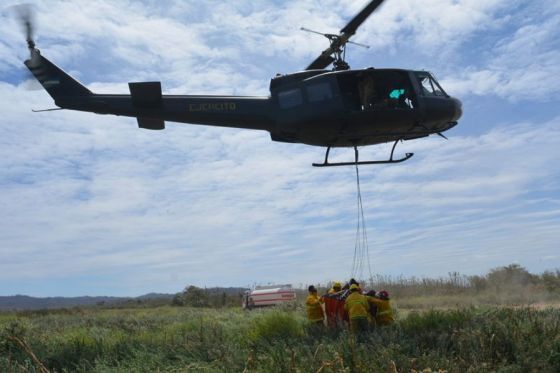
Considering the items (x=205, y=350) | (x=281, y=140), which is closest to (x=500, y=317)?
(x=205, y=350)

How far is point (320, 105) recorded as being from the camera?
13.5 meters

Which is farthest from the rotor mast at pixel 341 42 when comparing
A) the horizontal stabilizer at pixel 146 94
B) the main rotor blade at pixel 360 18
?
the horizontal stabilizer at pixel 146 94

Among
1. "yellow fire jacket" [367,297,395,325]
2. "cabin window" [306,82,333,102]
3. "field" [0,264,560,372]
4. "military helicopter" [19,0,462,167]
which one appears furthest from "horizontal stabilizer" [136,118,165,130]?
"yellow fire jacket" [367,297,395,325]

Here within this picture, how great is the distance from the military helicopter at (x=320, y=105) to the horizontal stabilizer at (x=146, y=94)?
26 millimetres

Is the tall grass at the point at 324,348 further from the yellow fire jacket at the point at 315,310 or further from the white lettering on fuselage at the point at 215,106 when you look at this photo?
the white lettering on fuselage at the point at 215,106

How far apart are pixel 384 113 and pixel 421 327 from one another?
18.7ft

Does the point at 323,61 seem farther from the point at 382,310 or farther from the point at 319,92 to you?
the point at 382,310

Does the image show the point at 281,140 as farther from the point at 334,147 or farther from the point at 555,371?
the point at 555,371

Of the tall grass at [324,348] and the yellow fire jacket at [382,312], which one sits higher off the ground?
the yellow fire jacket at [382,312]

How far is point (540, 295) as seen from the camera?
86.2 ft

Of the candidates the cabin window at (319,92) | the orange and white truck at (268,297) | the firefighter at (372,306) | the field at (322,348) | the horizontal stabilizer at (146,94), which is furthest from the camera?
the orange and white truck at (268,297)

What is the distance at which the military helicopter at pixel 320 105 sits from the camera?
13.5m

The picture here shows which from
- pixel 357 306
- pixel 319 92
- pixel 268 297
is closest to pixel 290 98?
pixel 319 92

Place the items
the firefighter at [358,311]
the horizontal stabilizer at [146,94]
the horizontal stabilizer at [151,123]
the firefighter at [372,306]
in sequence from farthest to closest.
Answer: the horizontal stabilizer at [151,123] < the horizontal stabilizer at [146,94] < the firefighter at [372,306] < the firefighter at [358,311]
